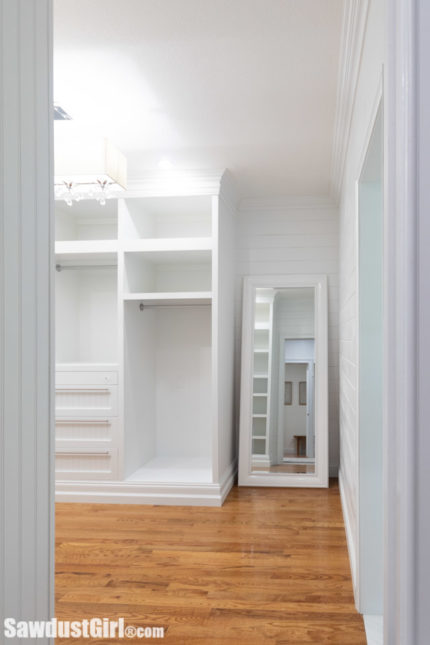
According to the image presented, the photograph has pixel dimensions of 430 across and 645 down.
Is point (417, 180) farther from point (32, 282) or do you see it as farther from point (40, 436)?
point (40, 436)

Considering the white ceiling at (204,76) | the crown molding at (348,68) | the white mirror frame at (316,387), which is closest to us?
the crown molding at (348,68)

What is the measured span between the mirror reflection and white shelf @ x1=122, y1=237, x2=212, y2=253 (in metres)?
1.14

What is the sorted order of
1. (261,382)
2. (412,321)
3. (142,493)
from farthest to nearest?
(261,382) < (142,493) < (412,321)

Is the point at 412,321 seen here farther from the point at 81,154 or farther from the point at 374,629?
the point at 81,154

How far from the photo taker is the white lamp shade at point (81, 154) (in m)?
3.34

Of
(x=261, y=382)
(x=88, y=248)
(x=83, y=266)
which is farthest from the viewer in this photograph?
(x=261, y=382)

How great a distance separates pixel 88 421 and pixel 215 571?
6.11 ft

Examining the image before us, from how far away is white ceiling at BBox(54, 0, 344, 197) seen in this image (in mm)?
2430

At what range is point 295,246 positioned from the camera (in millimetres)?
5715

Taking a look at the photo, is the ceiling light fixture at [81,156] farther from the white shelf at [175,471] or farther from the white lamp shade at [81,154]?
the white shelf at [175,471]

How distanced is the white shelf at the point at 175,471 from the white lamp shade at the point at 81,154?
246 cm

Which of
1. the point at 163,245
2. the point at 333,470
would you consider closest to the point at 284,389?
the point at 333,470

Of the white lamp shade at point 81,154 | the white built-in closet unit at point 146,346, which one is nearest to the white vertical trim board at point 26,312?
the white lamp shade at point 81,154

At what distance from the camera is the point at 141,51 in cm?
273
